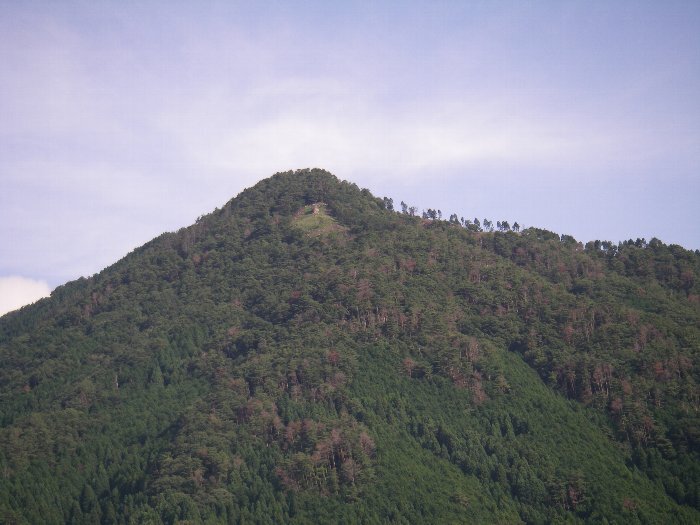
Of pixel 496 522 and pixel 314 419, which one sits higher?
pixel 314 419

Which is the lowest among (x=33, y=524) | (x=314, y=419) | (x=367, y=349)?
(x=33, y=524)

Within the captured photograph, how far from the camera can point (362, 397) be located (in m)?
148

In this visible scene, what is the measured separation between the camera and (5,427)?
486 feet

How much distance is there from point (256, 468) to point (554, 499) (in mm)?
48150

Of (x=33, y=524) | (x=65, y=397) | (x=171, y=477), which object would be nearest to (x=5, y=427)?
(x=65, y=397)

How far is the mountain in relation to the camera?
424 ft

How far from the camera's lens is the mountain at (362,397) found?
424 ft

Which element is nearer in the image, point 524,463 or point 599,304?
point 524,463

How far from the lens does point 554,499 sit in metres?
130

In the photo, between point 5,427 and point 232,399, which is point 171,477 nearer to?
point 232,399

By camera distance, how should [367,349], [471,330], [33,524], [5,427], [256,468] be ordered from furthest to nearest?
[471,330] < [367,349] < [5,427] < [256,468] < [33,524]

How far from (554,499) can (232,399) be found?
58.4 meters

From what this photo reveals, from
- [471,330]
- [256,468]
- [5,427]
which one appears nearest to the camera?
[256,468]

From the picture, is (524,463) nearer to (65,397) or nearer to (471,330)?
(471,330)
